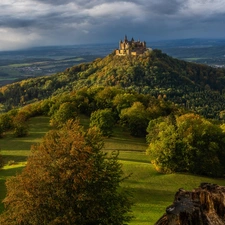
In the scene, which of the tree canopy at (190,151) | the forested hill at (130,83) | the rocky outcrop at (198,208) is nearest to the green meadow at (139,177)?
the tree canopy at (190,151)

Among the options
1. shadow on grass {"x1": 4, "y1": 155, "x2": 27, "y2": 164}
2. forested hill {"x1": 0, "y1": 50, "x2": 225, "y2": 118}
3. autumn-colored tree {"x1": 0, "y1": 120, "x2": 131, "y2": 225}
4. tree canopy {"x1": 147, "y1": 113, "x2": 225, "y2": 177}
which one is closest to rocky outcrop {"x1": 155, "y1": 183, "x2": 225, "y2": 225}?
autumn-colored tree {"x1": 0, "y1": 120, "x2": 131, "y2": 225}

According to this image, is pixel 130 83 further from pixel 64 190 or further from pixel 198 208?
pixel 198 208

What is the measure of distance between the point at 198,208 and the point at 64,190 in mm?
9921

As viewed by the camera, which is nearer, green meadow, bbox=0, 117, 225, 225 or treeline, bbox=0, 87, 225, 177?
green meadow, bbox=0, 117, 225, 225

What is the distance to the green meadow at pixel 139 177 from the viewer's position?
1203 inches

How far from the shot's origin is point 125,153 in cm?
5609

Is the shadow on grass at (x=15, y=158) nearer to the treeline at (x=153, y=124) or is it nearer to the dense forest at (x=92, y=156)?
the dense forest at (x=92, y=156)

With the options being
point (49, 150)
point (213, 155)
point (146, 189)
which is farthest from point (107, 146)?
point (49, 150)

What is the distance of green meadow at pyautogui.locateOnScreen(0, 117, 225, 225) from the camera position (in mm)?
30547

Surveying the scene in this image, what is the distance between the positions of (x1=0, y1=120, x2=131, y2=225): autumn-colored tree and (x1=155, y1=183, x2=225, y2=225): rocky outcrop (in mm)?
8502

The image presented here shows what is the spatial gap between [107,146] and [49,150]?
44.3 m

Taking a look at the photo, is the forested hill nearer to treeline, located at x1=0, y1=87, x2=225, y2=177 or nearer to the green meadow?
treeline, located at x1=0, y1=87, x2=225, y2=177

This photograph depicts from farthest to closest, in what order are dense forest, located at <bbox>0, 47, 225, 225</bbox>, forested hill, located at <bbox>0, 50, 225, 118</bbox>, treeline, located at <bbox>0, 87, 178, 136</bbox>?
forested hill, located at <bbox>0, 50, 225, 118</bbox> → treeline, located at <bbox>0, 87, 178, 136</bbox> → dense forest, located at <bbox>0, 47, 225, 225</bbox>

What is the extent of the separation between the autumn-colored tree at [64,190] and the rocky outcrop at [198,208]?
335 inches
